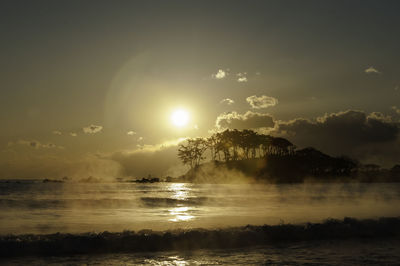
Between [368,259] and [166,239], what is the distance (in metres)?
8.79

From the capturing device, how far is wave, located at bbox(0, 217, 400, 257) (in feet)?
55.7

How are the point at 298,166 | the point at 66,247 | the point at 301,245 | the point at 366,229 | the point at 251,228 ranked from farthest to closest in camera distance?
the point at 298,166 → the point at 366,229 → the point at 251,228 → the point at 301,245 → the point at 66,247

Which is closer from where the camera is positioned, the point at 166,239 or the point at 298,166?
the point at 166,239

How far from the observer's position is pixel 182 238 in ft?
62.5

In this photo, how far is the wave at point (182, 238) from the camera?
17.0 m

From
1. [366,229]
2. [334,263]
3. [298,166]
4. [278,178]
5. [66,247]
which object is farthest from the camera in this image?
[298,166]

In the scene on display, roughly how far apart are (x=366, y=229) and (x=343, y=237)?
93.7 inches

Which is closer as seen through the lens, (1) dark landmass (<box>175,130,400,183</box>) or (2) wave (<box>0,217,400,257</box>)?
(2) wave (<box>0,217,400,257</box>)

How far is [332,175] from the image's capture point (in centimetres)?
17825

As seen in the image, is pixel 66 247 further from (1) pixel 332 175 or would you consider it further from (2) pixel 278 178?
(1) pixel 332 175

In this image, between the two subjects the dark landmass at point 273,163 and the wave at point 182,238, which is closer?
the wave at point 182,238

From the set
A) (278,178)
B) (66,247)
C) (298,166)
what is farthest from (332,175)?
(66,247)

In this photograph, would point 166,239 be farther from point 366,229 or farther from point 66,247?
point 366,229

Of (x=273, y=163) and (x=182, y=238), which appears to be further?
(x=273, y=163)
